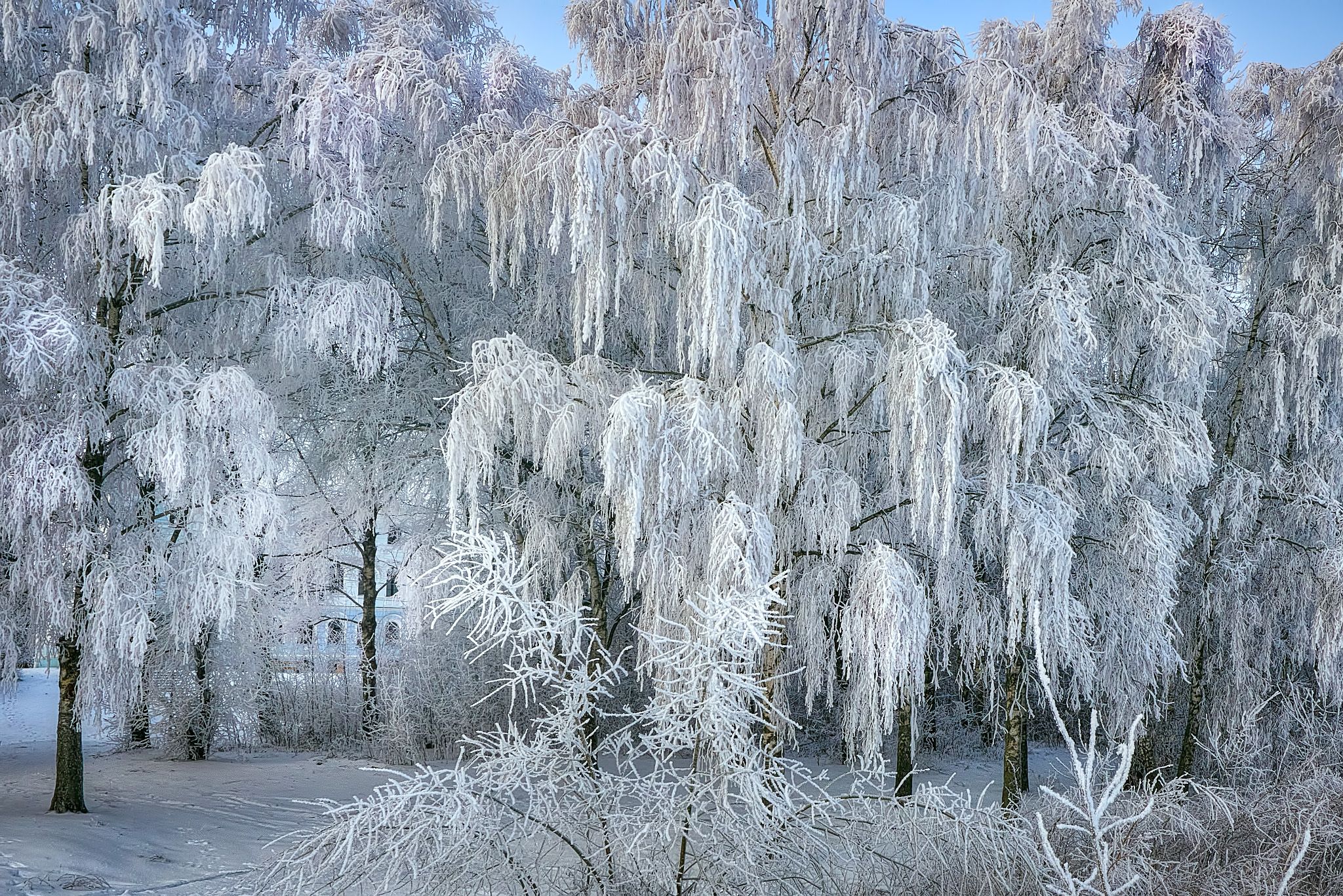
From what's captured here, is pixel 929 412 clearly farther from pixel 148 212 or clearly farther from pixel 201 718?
pixel 201 718

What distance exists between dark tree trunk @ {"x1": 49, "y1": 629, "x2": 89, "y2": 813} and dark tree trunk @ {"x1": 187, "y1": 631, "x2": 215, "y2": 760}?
3328 mm

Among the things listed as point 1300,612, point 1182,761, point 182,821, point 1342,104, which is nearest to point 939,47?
point 1342,104

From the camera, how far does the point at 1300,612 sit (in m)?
8.98

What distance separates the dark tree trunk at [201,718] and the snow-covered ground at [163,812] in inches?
7.6

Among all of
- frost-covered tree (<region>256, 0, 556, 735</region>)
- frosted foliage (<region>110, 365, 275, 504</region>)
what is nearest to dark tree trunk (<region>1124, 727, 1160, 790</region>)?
frost-covered tree (<region>256, 0, 556, 735</region>)

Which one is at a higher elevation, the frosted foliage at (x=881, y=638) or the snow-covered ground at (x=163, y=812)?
the frosted foliage at (x=881, y=638)

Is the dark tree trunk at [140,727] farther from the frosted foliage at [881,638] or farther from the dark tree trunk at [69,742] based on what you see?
the frosted foliage at [881,638]

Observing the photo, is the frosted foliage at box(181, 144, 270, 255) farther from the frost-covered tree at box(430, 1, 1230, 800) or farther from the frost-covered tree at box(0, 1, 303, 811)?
the frost-covered tree at box(430, 1, 1230, 800)

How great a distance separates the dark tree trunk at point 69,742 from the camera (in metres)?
7.29

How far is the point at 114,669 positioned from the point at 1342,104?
10.1 m

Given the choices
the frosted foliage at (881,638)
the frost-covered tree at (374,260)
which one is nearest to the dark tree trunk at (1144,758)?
the frosted foliage at (881,638)

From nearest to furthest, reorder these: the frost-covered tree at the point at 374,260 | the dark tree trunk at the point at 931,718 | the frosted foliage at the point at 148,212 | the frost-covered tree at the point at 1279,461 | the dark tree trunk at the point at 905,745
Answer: the frosted foliage at the point at 148,212, the frost-covered tree at the point at 374,260, the dark tree trunk at the point at 905,745, the frost-covered tree at the point at 1279,461, the dark tree trunk at the point at 931,718

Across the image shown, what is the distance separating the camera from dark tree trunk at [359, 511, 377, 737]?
36.9 feet

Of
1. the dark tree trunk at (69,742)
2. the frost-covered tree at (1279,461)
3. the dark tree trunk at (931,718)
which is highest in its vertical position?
the frost-covered tree at (1279,461)
